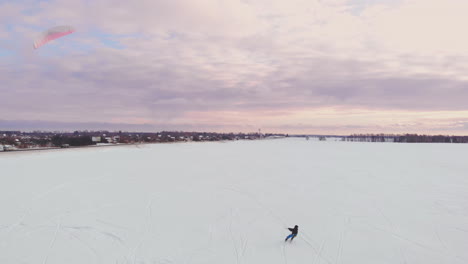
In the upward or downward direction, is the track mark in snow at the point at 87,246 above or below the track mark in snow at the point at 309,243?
above

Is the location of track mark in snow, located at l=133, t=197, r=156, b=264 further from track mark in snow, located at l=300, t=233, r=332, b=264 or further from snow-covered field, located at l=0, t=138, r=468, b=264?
track mark in snow, located at l=300, t=233, r=332, b=264

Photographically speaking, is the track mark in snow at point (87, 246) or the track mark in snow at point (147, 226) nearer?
the track mark in snow at point (87, 246)

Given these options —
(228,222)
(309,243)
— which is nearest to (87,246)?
(228,222)

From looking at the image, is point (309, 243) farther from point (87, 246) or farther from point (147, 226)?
point (87, 246)

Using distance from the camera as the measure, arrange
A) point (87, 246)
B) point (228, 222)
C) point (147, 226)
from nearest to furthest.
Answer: point (87, 246) → point (147, 226) → point (228, 222)

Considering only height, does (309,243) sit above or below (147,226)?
below

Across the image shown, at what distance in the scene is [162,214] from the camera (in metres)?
9.17

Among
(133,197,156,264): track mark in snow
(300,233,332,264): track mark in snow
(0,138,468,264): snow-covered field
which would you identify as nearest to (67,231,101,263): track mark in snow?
(0,138,468,264): snow-covered field

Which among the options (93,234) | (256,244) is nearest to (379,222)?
(256,244)

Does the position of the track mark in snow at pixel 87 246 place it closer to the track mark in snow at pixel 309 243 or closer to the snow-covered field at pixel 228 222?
the snow-covered field at pixel 228 222

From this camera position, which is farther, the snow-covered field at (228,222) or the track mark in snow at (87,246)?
the snow-covered field at (228,222)

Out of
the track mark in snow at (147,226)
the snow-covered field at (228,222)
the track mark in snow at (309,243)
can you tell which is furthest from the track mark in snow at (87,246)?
the track mark in snow at (309,243)

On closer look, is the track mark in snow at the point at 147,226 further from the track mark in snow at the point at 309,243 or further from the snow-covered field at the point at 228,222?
the track mark in snow at the point at 309,243

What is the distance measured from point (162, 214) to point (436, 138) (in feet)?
555
